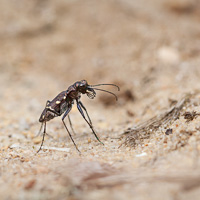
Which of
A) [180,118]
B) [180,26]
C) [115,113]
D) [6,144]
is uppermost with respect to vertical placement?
[180,26]

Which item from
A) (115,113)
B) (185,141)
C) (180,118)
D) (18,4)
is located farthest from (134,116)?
(18,4)

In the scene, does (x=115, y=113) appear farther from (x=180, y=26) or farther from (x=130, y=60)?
(x=180, y=26)

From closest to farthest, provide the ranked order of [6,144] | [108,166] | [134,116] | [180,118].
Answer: [108,166] < [180,118] < [6,144] < [134,116]

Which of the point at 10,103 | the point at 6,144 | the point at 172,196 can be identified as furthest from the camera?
the point at 10,103

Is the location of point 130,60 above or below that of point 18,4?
below

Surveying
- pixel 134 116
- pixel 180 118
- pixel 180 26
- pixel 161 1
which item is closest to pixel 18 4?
pixel 161 1

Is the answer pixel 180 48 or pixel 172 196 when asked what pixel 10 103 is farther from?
pixel 172 196

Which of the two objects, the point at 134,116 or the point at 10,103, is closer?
the point at 134,116
